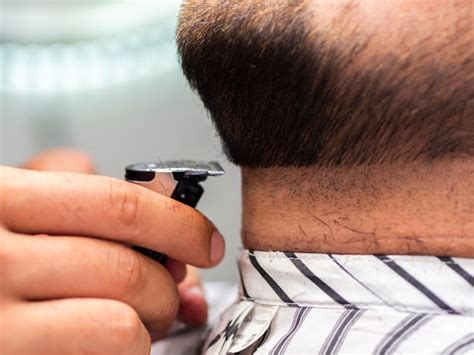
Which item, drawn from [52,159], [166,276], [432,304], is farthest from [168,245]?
[52,159]

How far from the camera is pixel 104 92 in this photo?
6.31 ft

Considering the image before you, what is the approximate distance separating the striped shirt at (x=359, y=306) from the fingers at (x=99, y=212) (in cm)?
9

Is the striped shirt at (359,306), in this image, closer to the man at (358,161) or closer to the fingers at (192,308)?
the man at (358,161)

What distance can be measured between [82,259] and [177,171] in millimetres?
141

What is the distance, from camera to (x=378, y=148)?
0.58m

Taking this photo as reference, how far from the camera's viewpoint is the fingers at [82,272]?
1.87 ft

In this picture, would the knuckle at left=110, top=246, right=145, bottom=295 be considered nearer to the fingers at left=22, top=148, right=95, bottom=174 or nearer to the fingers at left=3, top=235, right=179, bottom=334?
the fingers at left=3, top=235, right=179, bottom=334

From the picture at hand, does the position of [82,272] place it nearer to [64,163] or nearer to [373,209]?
[373,209]

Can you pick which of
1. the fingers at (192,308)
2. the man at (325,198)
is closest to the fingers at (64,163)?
the fingers at (192,308)

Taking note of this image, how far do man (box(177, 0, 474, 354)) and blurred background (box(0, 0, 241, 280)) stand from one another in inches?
45.0

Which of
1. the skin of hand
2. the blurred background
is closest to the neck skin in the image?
the skin of hand

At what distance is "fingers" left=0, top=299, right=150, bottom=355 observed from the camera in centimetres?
56

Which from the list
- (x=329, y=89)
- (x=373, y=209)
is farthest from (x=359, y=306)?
(x=329, y=89)

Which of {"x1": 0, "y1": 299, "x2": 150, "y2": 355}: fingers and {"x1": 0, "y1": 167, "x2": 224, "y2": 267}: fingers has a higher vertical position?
{"x1": 0, "y1": 167, "x2": 224, "y2": 267}: fingers
